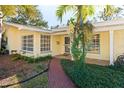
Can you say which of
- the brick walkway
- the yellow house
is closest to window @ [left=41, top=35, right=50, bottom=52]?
the yellow house

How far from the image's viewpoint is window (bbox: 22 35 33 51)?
666 inches

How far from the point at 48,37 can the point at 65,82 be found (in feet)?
30.6

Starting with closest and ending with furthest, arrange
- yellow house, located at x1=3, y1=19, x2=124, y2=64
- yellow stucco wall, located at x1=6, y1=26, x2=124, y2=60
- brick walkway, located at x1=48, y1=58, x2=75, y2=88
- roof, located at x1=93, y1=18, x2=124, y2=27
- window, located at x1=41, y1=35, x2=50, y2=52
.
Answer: brick walkway, located at x1=48, y1=58, x2=75, y2=88 < roof, located at x1=93, y1=18, x2=124, y2=27 < yellow house, located at x1=3, y1=19, x2=124, y2=64 < yellow stucco wall, located at x1=6, y1=26, x2=124, y2=60 < window, located at x1=41, y1=35, x2=50, y2=52

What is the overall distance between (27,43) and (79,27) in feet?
29.3

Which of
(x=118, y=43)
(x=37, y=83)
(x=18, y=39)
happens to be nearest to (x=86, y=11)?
(x=118, y=43)

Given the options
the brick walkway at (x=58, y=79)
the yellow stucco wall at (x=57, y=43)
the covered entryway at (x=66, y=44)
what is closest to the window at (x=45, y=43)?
the yellow stucco wall at (x=57, y=43)

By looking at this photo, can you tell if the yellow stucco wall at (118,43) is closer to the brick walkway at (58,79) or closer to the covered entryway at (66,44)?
the brick walkway at (58,79)

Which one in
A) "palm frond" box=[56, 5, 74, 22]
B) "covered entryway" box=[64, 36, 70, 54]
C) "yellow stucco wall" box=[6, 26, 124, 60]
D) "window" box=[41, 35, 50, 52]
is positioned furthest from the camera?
"covered entryway" box=[64, 36, 70, 54]

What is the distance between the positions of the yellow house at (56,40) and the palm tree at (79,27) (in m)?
2.50

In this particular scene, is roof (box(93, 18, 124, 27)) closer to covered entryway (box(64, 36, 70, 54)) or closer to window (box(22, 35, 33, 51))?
covered entryway (box(64, 36, 70, 54))

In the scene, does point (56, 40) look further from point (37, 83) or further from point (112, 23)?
point (37, 83)

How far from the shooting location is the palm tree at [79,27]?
910cm

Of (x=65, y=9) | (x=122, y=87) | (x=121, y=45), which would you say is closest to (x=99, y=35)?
(x=121, y=45)

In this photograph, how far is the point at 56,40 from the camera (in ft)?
59.5
